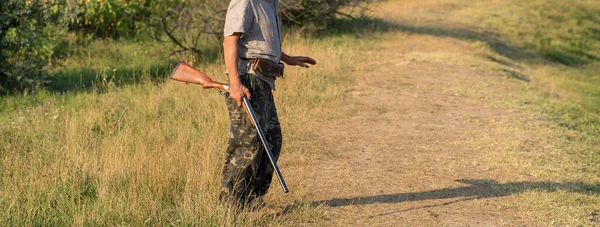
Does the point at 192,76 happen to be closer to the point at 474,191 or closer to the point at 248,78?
the point at 248,78

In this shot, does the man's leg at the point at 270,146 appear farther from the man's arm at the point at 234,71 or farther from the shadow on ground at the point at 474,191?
the shadow on ground at the point at 474,191

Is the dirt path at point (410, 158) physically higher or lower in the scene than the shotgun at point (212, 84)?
lower

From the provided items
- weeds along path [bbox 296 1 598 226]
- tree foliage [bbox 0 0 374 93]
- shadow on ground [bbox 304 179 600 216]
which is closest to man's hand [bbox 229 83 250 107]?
weeds along path [bbox 296 1 598 226]

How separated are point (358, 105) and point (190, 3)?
5172mm

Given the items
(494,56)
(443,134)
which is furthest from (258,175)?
(494,56)

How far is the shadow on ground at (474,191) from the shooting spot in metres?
5.32

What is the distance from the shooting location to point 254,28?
14.1ft

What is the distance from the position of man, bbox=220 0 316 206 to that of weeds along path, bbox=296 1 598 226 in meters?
0.74

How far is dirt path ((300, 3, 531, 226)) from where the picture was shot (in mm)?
5141

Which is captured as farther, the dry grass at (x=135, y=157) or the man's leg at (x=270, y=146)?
the man's leg at (x=270, y=146)

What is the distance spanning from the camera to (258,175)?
15.1 ft

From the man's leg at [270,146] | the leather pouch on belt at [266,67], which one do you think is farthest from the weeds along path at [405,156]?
the leather pouch on belt at [266,67]

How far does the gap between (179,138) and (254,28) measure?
2042 mm

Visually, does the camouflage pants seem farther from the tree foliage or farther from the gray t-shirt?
the tree foliage
